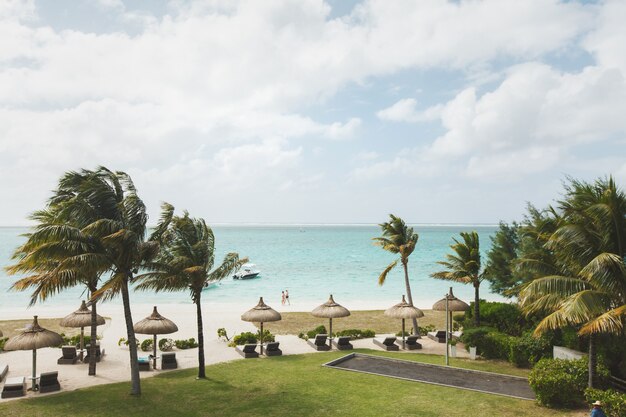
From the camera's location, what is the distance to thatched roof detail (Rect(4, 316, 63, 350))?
15.7 metres

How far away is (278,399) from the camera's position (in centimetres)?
1456

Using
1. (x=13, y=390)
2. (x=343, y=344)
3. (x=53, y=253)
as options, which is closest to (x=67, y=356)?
(x=13, y=390)

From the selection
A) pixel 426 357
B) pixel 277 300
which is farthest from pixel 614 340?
pixel 277 300

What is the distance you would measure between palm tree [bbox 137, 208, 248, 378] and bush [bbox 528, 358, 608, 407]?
11.3 meters

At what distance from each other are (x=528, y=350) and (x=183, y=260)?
14563mm

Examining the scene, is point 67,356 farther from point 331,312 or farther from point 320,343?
point 331,312

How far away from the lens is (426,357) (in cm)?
2097

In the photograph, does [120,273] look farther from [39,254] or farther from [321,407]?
[321,407]

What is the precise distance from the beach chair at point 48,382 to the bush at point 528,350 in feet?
59.2

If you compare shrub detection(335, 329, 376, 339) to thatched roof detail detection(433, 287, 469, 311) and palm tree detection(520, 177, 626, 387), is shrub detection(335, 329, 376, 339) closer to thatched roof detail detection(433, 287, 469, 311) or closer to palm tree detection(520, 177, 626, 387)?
thatched roof detail detection(433, 287, 469, 311)

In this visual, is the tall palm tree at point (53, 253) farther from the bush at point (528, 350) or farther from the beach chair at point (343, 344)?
the bush at point (528, 350)

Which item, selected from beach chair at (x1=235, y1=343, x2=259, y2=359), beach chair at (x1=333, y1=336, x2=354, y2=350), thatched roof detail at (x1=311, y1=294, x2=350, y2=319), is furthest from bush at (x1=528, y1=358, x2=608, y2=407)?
beach chair at (x1=235, y1=343, x2=259, y2=359)

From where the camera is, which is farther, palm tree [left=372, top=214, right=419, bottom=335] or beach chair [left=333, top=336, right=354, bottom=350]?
palm tree [left=372, top=214, right=419, bottom=335]

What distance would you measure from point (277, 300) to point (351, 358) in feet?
109
